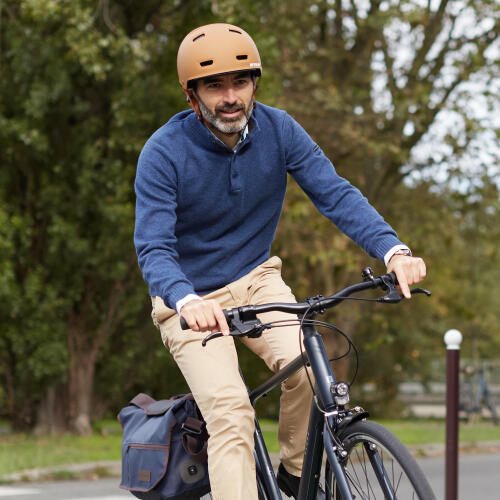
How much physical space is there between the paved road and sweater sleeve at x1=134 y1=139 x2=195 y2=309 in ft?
13.3

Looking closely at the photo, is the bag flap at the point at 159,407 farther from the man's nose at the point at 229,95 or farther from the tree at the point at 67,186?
the tree at the point at 67,186

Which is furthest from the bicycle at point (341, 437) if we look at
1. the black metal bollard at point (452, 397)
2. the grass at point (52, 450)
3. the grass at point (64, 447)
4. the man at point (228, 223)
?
the grass at point (52, 450)

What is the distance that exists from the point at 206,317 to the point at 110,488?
4.97 meters

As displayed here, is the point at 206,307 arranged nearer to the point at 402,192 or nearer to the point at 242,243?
the point at 242,243

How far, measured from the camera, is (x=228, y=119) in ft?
10.7

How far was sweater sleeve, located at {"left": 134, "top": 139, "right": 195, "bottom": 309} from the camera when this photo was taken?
9.80 ft

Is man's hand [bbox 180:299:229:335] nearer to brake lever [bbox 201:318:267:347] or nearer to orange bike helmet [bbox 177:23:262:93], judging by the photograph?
brake lever [bbox 201:318:267:347]

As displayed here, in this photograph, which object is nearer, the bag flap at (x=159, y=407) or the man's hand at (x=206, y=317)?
the man's hand at (x=206, y=317)

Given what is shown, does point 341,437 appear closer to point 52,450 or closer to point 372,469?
point 372,469

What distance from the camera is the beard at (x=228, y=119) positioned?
10.7 ft

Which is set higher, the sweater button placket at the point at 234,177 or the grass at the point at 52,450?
the sweater button placket at the point at 234,177

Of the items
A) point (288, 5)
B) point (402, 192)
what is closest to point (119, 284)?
point (288, 5)

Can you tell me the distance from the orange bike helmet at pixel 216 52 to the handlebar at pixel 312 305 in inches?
31.6

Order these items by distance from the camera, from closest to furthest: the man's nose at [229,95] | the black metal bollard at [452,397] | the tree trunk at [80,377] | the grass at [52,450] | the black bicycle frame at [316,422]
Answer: the black bicycle frame at [316,422], the man's nose at [229,95], the black metal bollard at [452,397], the grass at [52,450], the tree trunk at [80,377]
